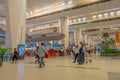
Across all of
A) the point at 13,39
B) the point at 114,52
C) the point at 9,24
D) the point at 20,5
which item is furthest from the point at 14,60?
the point at 114,52

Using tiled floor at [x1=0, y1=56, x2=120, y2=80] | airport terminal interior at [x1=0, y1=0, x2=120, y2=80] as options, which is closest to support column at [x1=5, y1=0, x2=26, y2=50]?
airport terminal interior at [x1=0, y1=0, x2=120, y2=80]

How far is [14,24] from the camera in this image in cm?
1794

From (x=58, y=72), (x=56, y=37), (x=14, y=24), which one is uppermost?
(x=14, y=24)

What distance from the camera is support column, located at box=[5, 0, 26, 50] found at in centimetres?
1756

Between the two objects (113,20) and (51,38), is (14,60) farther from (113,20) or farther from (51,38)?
(113,20)

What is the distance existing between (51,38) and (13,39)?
44.4ft

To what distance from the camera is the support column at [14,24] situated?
57.6 ft

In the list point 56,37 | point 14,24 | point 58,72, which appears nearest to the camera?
point 58,72

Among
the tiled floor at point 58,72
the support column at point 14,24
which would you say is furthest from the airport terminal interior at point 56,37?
the tiled floor at point 58,72

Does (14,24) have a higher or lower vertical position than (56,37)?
higher

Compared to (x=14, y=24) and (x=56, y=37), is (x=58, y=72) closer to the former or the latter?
(x=14, y=24)

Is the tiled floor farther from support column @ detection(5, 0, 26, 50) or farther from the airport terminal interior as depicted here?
support column @ detection(5, 0, 26, 50)

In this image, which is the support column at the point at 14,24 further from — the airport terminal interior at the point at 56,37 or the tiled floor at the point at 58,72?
the tiled floor at the point at 58,72

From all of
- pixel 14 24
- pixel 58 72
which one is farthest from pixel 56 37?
pixel 58 72
